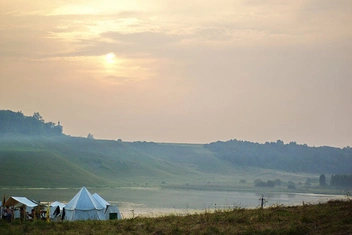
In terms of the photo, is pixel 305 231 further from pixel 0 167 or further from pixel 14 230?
pixel 0 167

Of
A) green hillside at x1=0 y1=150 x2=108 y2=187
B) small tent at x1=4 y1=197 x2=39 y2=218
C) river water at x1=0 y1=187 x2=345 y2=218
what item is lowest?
river water at x1=0 y1=187 x2=345 y2=218

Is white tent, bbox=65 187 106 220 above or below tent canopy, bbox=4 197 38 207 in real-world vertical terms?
below

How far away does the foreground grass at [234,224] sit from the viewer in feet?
59.7

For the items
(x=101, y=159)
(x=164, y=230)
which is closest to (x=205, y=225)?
(x=164, y=230)

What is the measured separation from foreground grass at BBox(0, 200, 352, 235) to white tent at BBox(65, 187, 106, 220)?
477 inches

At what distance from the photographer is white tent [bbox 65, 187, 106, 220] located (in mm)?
33906

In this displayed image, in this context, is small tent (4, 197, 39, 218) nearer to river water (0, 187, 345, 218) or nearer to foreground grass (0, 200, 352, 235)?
foreground grass (0, 200, 352, 235)

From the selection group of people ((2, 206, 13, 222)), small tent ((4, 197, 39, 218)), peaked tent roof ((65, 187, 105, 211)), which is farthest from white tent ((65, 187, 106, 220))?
group of people ((2, 206, 13, 222))

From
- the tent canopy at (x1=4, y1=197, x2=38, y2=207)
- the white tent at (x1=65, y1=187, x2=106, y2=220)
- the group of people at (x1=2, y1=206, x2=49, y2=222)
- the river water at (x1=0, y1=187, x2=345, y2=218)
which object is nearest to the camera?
the group of people at (x1=2, y1=206, x2=49, y2=222)

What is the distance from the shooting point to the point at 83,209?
3419 cm

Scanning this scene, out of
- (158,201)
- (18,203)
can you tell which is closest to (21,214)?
(18,203)

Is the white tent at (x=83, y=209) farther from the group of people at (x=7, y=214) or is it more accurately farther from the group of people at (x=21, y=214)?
the group of people at (x=7, y=214)

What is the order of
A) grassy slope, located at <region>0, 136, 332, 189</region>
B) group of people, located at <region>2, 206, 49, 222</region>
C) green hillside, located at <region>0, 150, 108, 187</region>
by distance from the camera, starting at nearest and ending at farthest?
group of people, located at <region>2, 206, 49, 222</region> < green hillside, located at <region>0, 150, 108, 187</region> < grassy slope, located at <region>0, 136, 332, 189</region>

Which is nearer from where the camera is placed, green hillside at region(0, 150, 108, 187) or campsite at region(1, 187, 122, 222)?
campsite at region(1, 187, 122, 222)
